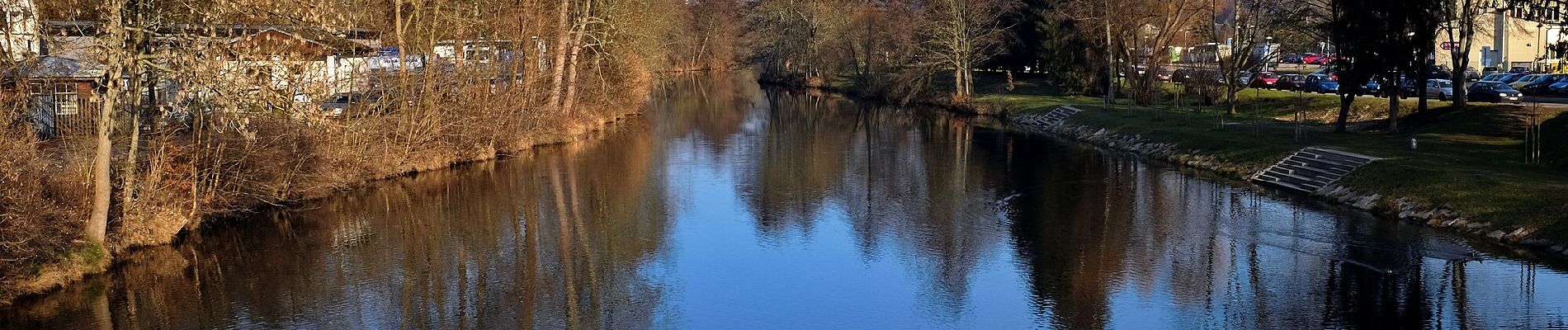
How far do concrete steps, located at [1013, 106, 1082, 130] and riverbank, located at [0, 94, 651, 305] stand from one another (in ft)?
58.4

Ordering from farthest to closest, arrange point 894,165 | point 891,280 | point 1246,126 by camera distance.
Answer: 1. point 1246,126
2. point 894,165
3. point 891,280

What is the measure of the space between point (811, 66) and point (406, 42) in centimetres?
5766

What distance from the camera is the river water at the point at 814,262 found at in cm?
1827

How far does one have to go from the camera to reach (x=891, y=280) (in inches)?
829

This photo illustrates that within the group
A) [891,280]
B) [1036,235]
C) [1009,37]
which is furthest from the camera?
[1009,37]

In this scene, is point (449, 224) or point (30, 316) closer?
point (30, 316)

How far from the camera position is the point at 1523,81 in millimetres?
56906

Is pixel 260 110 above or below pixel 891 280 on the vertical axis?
above

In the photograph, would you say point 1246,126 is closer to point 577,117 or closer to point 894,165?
point 894,165

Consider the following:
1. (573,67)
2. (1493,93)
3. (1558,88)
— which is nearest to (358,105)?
(573,67)

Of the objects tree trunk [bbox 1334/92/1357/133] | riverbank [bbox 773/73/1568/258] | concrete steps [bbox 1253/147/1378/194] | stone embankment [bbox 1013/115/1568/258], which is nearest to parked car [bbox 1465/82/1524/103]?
riverbank [bbox 773/73/1568/258]

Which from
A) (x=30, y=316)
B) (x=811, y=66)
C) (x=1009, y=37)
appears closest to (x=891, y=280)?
(x=30, y=316)

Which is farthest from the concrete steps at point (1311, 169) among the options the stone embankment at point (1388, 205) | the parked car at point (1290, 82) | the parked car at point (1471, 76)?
the parked car at point (1471, 76)

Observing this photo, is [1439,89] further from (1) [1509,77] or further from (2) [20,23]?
(2) [20,23]
